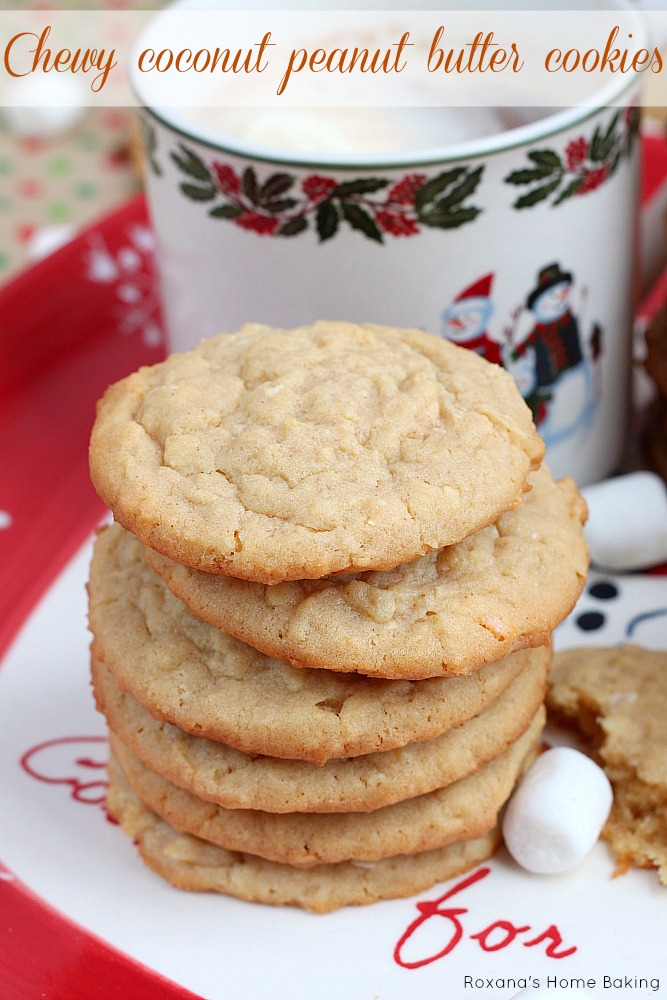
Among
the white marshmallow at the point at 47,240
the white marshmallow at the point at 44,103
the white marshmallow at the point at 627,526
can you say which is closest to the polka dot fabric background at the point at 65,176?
the white marshmallow at the point at 44,103

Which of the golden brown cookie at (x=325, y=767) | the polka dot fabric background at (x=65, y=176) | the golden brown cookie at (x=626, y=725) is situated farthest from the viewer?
the polka dot fabric background at (x=65, y=176)

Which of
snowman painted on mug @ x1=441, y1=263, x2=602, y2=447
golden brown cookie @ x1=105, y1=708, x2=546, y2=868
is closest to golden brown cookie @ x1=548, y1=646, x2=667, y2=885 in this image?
golden brown cookie @ x1=105, y1=708, x2=546, y2=868

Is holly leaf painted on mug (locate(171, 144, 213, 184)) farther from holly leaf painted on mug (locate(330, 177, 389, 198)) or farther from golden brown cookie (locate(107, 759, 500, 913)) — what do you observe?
golden brown cookie (locate(107, 759, 500, 913))

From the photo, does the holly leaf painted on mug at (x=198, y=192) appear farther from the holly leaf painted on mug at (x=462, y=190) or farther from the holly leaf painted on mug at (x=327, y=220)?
the holly leaf painted on mug at (x=462, y=190)

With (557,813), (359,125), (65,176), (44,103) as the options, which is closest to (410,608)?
(557,813)

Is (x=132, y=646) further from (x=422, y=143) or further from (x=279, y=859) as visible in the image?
(x=422, y=143)

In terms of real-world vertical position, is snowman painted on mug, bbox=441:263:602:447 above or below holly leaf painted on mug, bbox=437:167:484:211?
below

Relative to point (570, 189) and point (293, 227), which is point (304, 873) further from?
point (570, 189)
